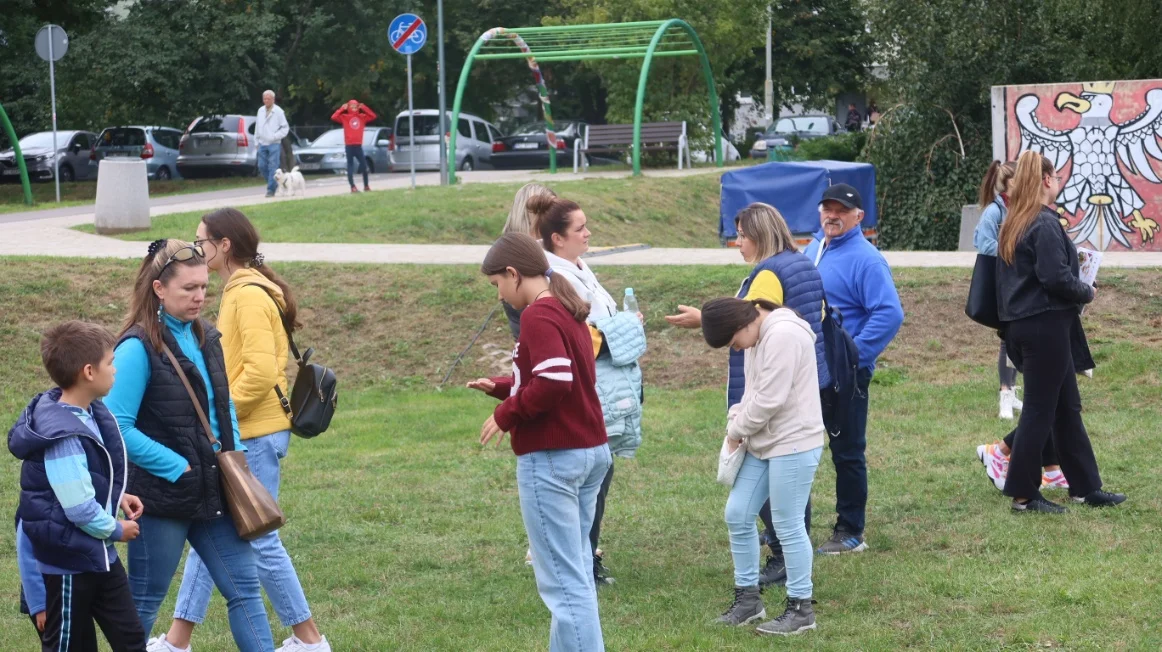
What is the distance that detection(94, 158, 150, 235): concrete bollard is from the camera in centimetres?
1666

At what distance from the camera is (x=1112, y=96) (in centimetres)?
1694

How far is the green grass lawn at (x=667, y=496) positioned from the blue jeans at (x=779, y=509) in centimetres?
27

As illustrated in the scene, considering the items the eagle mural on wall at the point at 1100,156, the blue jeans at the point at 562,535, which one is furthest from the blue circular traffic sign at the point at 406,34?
the blue jeans at the point at 562,535

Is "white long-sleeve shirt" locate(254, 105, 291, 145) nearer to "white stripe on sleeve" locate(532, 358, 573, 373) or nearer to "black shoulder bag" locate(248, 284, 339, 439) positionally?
"black shoulder bag" locate(248, 284, 339, 439)

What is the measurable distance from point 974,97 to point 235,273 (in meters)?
17.5

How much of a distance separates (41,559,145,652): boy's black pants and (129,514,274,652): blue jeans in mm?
243

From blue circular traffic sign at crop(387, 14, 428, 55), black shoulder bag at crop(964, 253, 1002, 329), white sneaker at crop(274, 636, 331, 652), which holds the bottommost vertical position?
white sneaker at crop(274, 636, 331, 652)

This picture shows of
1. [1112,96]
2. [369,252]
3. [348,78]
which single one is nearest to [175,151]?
[348,78]

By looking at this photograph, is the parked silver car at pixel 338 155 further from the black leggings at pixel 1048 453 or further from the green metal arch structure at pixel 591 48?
the black leggings at pixel 1048 453

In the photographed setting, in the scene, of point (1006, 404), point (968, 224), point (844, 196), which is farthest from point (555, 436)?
point (968, 224)

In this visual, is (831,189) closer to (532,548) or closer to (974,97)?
(532,548)

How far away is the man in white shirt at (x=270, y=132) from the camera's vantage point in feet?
71.5

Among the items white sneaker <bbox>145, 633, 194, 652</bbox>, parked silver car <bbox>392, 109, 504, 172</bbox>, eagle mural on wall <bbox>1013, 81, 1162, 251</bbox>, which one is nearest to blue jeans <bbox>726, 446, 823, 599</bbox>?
white sneaker <bbox>145, 633, 194, 652</bbox>

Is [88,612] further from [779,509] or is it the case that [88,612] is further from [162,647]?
[779,509]
